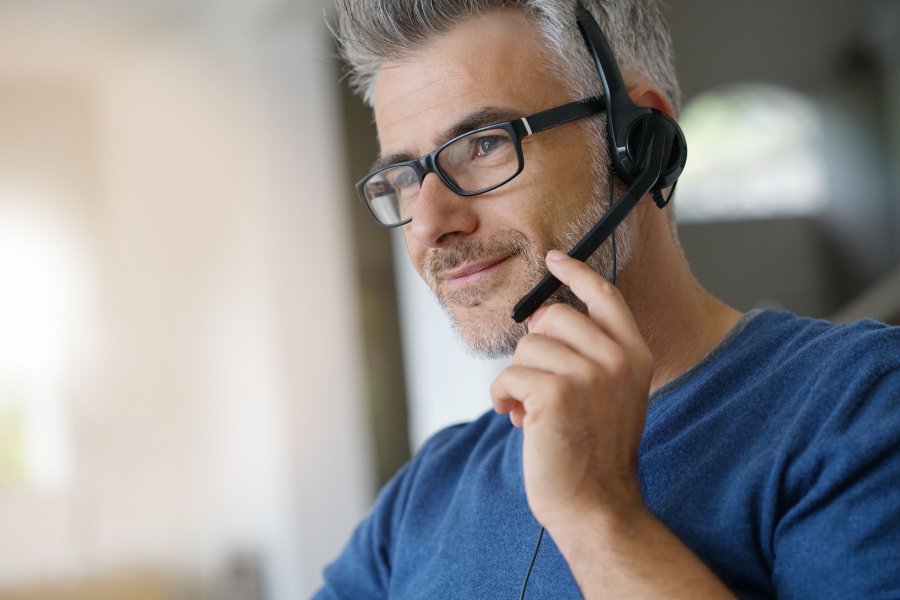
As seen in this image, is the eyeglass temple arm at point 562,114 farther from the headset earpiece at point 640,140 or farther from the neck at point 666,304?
the neck at point 666,304

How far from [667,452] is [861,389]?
195 millimetres

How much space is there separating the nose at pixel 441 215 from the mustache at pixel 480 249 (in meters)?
0.01

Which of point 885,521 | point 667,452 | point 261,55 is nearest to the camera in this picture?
point 885,521

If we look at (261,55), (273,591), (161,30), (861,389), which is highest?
(161,30)

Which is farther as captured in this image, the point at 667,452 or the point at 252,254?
the point at 252,254

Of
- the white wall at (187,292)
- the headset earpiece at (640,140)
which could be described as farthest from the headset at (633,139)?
the white wall at (187,292)

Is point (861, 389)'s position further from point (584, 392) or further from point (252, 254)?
point (252, 254)

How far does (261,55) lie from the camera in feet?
12.5

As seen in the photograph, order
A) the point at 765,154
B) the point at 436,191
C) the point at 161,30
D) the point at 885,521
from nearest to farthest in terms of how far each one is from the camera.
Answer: the point at 885,521, the point at 436,191, the point at 161,30, the point at 765,154

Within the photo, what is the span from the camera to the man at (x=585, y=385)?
759 millimetres

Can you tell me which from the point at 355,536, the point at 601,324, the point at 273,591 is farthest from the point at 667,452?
→ the point at 273,591

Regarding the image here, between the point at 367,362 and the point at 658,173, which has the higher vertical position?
the point at 658,173

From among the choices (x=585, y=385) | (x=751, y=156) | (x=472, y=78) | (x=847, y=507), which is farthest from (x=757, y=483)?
(x=751, y=156)

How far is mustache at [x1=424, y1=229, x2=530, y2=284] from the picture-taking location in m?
1.01
